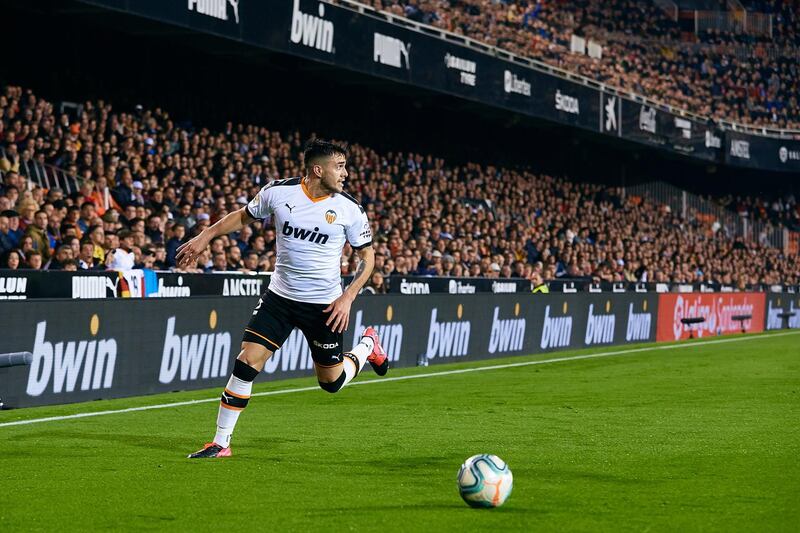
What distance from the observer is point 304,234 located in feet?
29.6

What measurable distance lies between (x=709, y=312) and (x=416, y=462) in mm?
26935

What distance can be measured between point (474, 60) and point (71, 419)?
78.8ft

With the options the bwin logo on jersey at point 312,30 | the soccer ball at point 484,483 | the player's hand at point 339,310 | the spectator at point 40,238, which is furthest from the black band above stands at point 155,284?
the soccer ball at point 484,483

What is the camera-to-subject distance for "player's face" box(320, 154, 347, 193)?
8898mm

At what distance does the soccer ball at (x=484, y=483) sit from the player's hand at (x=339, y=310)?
2574 mm

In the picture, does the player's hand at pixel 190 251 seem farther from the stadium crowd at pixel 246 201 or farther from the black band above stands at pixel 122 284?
the stadium crowd at pixel 246 201

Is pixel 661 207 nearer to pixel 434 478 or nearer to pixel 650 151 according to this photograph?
pixel 650 151

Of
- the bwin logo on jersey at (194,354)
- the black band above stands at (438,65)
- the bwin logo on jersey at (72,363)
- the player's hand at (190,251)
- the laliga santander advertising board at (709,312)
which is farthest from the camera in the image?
the laliga santander advertising board at (709,312)

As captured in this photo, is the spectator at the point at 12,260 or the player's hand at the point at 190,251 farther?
the spectator at the point at 12,260

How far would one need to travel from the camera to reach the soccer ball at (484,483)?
21.6 feet

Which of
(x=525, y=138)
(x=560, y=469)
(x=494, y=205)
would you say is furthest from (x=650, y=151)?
(x=560, y=469)

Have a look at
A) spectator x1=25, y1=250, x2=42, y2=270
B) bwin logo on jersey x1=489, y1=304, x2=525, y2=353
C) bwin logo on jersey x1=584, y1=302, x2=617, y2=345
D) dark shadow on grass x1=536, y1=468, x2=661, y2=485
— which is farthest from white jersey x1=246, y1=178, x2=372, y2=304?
bwin logo on jersey x1=584, y1=302, x2=617, y2=345

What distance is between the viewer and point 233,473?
809cm

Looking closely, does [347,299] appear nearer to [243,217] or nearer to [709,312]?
[243,217]
